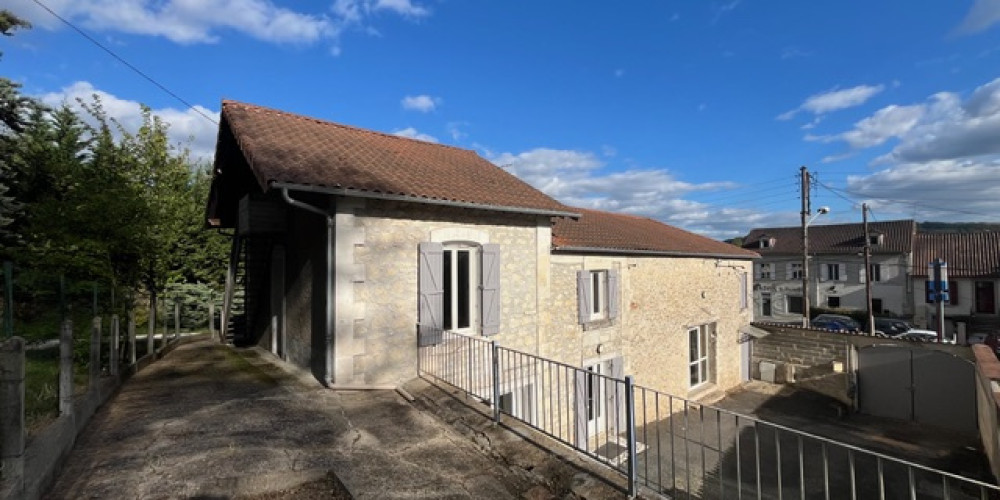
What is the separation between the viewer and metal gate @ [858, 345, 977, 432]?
12.4 meters

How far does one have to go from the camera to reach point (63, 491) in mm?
3375

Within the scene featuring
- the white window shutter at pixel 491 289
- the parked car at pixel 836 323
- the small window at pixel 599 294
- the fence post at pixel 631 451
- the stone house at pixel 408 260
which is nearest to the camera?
the fence post at pixel 631 451

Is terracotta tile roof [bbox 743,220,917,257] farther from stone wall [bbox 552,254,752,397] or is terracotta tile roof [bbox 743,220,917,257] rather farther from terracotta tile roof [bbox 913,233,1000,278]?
stone wall [bbox 552,254,752,397]

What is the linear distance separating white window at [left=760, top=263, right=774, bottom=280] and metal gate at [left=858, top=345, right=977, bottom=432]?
22682 mm

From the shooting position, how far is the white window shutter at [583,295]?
10.2 metres

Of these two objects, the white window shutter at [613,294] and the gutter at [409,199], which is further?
the white window shutter at [613,294]

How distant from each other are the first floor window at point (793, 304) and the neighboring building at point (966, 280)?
6.36 m

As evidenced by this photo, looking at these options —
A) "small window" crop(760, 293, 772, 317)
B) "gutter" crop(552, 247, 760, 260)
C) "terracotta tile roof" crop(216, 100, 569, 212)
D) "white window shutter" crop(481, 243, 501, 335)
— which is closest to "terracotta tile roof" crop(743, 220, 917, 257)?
"small window" crop(760, 293, 772, 317)

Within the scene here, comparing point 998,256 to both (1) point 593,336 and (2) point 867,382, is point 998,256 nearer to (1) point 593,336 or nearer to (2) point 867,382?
(2) point 867,382

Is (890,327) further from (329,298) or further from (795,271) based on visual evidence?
(329,298)

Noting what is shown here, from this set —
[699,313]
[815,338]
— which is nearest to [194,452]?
[699,313]

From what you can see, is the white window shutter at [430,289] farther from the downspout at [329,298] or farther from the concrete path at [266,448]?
the downspout at [329,298]

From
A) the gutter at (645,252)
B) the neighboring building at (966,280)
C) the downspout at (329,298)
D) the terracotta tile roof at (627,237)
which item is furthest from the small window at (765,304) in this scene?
the downspout at (329,298)

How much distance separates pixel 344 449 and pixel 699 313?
40.5ft
